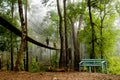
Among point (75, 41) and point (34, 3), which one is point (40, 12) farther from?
point (75, 41)

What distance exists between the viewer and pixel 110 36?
19844mm

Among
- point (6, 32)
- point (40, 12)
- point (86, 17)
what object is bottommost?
point (6, 32)

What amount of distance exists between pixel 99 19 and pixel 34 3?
33320mm

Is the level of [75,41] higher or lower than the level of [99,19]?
lower

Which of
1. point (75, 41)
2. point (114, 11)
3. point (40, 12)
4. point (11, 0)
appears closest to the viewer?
point (11, 0)

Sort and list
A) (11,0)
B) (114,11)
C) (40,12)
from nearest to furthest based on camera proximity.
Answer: (11,0)
(114,11)
(40,12)

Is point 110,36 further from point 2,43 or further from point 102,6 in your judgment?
point 2,43

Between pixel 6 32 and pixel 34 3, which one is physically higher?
pixel 34 3

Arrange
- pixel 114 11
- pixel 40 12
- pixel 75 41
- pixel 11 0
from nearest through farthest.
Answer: pixel 11 0 < pixel 114 11 < pixel 75 41 < pixel 40 12

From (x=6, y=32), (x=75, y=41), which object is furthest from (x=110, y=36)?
(x=6, y=32)

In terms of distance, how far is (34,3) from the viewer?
51.4 m

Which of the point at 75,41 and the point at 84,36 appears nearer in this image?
the point at 84,36

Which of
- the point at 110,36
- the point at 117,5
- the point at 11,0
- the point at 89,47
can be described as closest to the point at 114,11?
the point at 117,5

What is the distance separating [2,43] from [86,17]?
724 cm
